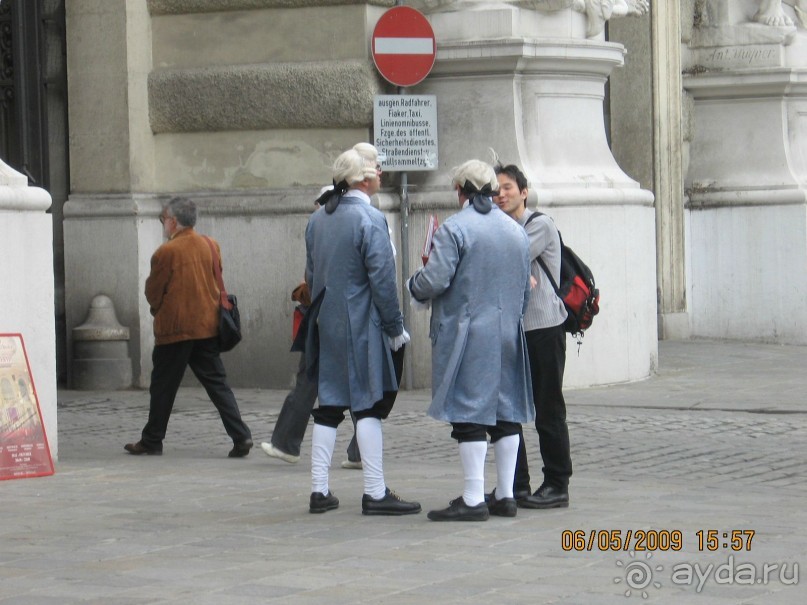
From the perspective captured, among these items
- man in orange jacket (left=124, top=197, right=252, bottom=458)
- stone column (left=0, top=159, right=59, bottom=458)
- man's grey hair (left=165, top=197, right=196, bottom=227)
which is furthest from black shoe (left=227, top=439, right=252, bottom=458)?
man's grey hair (left=165, top=197, right=196, bottom=227)

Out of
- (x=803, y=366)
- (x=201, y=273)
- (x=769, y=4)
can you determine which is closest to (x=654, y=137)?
(x=769, y=4)

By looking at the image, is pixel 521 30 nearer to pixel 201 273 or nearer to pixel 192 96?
pixel 192 96

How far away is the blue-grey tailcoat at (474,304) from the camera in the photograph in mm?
7211

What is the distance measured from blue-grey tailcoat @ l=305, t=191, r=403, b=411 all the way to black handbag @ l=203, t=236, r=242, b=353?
227 cm

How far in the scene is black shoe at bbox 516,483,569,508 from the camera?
7.56m

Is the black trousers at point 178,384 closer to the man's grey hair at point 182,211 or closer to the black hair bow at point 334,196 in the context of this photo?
the man's grey hair at point 182,211

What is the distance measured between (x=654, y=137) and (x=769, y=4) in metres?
1.85

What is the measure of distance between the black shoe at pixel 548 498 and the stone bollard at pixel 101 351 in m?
5.90

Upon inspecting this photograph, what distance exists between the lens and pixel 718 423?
10797 mm

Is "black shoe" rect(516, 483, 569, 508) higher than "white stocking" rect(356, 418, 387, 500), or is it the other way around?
"white stocking" rect(356, 418, 387, 500)

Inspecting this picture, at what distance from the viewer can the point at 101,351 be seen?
506 inches

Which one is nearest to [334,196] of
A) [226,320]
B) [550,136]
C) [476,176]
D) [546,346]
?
[476,176]

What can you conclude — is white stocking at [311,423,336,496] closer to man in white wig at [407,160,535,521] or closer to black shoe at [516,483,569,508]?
man in white wig at [407,160,535,521]

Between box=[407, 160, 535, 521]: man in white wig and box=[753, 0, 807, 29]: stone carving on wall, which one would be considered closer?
box=[407, 160, 535, 521]: man in white wig
